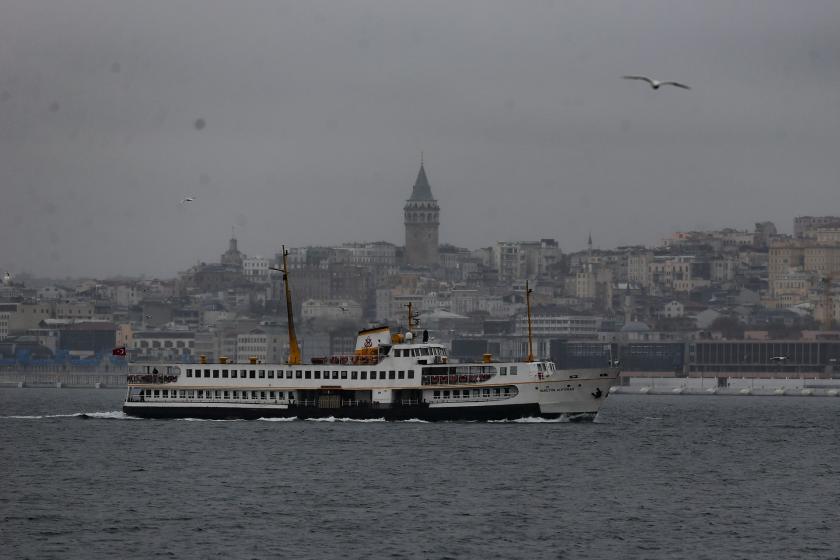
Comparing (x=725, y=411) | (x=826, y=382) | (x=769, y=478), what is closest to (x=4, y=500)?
(x=769, y=478)

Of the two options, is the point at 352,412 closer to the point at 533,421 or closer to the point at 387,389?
the point at 387,389

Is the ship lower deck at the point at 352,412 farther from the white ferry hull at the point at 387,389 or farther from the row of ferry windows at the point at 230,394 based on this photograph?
the row of ferry windows at the point at 230,394

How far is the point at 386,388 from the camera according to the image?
251 ft

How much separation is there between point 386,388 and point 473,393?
3.49 meters

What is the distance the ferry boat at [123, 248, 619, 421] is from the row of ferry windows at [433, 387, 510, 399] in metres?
0.04

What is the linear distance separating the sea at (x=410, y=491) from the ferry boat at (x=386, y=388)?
0.80 meters

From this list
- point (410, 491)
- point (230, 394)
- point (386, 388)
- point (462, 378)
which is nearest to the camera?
point (410, 491)

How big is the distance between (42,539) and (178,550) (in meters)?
3.58

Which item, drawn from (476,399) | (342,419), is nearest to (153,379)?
(342,419)

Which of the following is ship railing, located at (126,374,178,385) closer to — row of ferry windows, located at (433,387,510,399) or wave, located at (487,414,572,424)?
row of ferry windows, located at (433,387,510,399)

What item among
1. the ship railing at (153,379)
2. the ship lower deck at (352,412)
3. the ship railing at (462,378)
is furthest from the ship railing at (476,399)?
the ship railing at (153,379)

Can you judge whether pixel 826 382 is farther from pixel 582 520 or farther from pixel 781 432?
pixel 582 520

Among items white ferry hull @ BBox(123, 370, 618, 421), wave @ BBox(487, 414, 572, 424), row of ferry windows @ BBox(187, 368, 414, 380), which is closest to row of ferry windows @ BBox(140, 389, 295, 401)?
white ferry hull @ BBox(123, 370, 618, 421)

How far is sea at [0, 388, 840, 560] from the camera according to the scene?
43781mm
